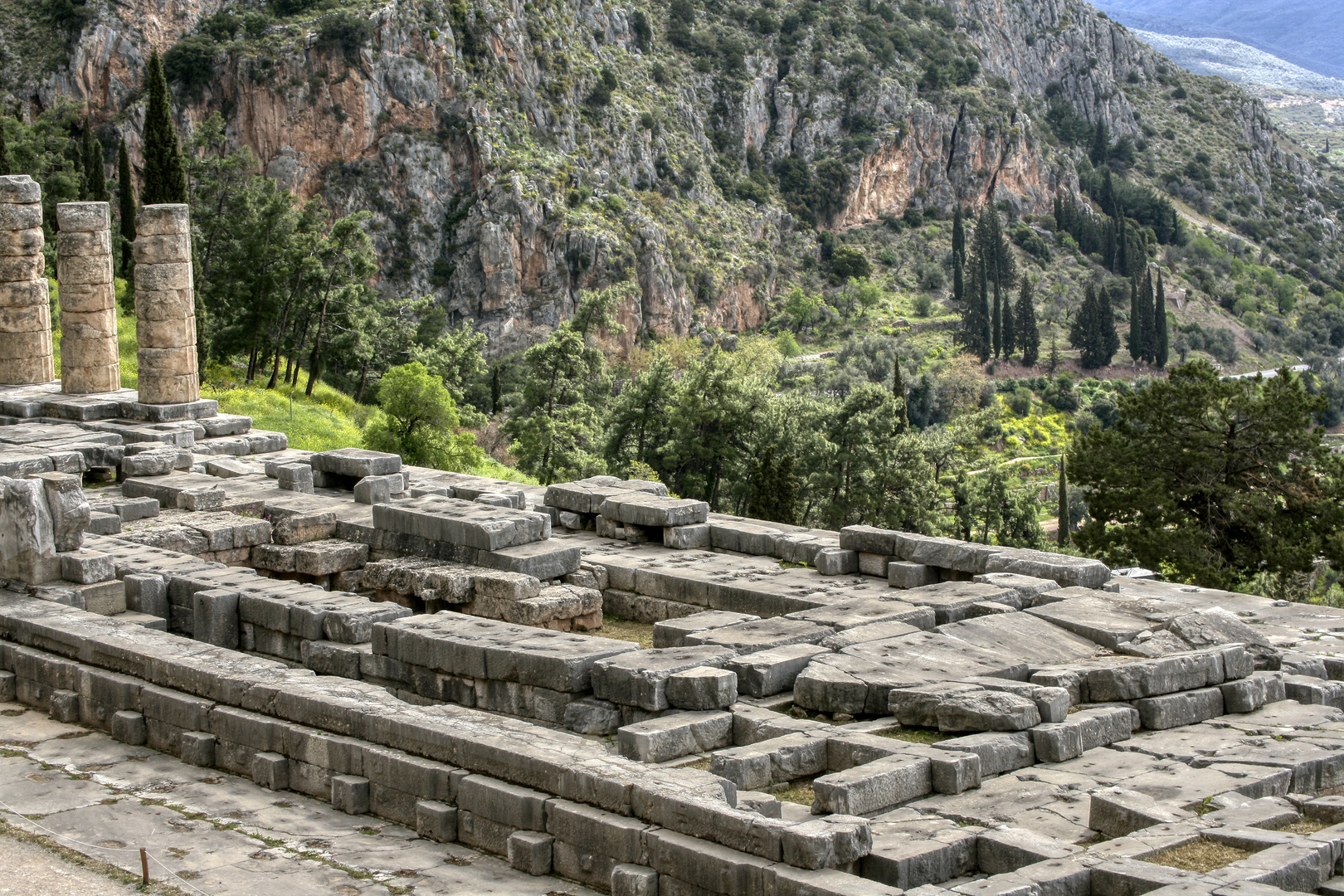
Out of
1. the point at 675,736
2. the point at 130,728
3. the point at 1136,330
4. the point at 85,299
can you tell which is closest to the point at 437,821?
the point at 675,736

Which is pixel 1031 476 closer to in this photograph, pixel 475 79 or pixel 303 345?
pixel 475 79

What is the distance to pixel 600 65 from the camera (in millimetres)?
101688

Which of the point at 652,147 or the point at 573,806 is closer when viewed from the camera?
the point at 573,806

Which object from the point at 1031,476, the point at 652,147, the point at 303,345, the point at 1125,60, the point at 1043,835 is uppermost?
the point at 1125,60

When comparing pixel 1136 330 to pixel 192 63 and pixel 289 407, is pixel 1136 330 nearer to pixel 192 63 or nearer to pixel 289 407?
pixel 192 63

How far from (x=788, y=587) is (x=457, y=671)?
16.0 ft

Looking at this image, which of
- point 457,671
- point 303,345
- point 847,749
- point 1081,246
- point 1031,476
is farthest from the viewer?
point 1081,246

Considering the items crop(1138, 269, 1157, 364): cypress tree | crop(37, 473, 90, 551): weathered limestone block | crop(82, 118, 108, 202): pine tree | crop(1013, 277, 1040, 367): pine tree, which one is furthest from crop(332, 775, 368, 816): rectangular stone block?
crop(1138, 269, 1157, 364): cypress tree

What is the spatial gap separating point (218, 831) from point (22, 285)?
70.7 ft

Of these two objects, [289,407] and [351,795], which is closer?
[351,795]

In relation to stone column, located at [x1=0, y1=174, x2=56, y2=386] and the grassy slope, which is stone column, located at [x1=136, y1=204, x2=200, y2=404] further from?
the grassy slope

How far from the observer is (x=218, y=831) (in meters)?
11.9

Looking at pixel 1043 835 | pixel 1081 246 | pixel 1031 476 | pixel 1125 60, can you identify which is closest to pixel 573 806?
pixel 1043 835

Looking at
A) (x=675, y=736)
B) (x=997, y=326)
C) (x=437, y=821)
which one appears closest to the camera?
(x=437, y=821)
